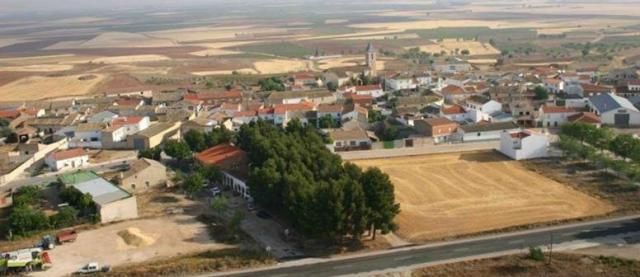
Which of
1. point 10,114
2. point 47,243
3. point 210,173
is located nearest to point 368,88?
point 210,173

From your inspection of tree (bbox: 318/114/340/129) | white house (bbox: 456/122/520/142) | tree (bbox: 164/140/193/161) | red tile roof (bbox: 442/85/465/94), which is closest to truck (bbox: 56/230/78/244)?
tree (bbox: 164/140/193/161)

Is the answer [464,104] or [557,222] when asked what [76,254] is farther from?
[464,104]

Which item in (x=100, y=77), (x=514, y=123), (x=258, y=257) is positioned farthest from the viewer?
(x=100, y=77)

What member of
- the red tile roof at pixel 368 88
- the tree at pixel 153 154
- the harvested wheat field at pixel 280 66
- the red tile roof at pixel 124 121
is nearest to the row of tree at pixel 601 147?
the tree at pixel 153 154

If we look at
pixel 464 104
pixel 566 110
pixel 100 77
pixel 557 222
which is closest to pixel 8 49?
pixel 100 77

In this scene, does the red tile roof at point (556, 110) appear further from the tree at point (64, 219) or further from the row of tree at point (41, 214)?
the tree at point (64, 219)

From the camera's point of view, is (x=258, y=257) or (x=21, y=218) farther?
(x=21, y=218)

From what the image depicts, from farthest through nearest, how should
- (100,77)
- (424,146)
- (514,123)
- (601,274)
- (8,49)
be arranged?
(8,49) → (100,77) → (514,123) → (424,146) → (601,274)
